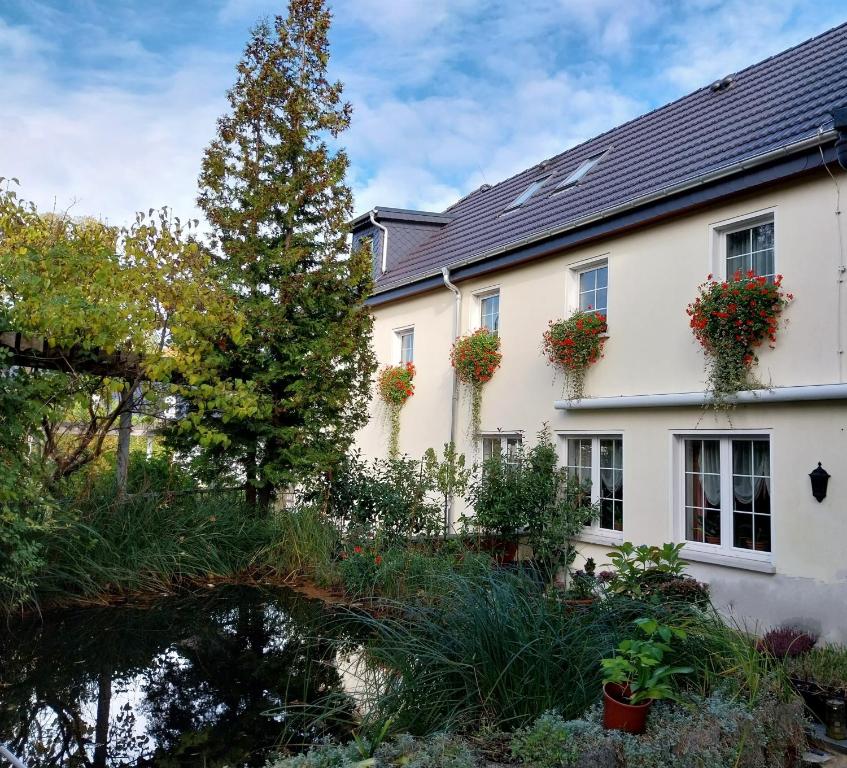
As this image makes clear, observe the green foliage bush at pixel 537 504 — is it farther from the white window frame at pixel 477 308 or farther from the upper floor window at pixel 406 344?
the upper floor window at pixel 406 344

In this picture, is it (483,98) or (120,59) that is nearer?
(120,59)

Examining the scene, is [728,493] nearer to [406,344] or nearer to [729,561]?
[729,561]

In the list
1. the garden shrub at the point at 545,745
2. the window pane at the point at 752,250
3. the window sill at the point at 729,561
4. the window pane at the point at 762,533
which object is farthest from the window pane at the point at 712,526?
the garden shrub at the point at 545,745

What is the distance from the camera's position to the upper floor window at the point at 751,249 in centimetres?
752

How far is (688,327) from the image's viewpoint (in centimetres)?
802

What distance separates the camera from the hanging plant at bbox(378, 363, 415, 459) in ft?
43.1

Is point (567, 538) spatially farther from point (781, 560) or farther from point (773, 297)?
point (773, 297)

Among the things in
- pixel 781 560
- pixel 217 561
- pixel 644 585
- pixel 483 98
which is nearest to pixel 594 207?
pixel 483 98

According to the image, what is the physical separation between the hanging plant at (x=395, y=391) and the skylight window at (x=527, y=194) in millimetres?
3412

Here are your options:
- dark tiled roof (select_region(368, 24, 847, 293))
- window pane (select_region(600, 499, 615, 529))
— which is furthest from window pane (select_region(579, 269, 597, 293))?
window pane (select_region(600, 499, 615, 529))

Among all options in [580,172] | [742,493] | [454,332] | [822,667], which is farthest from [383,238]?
[822,667]

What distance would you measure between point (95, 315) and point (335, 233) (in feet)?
15.5

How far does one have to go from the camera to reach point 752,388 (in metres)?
7.17

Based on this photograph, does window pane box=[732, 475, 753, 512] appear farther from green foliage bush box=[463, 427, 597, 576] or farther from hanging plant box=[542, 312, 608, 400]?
hanging plant box=[542, 312, 608, 400]
